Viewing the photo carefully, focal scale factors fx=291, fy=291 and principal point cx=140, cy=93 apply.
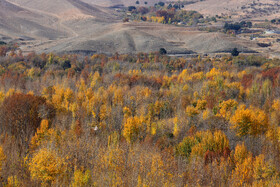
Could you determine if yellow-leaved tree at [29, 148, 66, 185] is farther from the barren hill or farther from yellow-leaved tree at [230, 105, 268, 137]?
the barren hill

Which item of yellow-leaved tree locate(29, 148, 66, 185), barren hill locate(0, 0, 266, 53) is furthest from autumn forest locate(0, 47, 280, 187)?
barren hill locate(0, 0, 266, 53)

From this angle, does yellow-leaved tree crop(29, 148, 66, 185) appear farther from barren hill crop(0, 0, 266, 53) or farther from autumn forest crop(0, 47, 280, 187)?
barren hill crop(0, 0, 266, 53)

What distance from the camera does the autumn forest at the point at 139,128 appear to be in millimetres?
17531

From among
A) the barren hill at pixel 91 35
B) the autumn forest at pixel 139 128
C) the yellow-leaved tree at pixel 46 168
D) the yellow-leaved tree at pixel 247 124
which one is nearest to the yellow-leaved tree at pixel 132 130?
the autumn forest at pixel 139 128

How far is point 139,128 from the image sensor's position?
28.4 m

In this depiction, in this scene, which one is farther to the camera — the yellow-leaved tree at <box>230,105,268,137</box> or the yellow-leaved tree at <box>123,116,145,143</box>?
the yellow-leaved tree at <box>230,105,268,137</box>

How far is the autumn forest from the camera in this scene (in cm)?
1753

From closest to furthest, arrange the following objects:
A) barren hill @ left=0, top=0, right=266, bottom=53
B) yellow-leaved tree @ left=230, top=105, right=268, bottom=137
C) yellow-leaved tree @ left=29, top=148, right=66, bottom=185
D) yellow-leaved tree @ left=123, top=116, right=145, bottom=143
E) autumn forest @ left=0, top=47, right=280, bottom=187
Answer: yellow-leaved tree @ left=29, top=148, right=66, bottom=185 → autumn forest @ left=0, top=47, right=280, bottom=187 → yellow-leaved tree @ left=123, top=116, right=145, bottom=143 → yellow-leaved tree @ left=230, top=105, right=268, bottom=137 → barren hill @ left=0, top=0, right=266, bottom=53

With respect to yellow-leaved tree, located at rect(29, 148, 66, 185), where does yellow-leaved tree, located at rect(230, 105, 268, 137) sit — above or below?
below

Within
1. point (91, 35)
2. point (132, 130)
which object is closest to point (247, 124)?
point (132, 130)

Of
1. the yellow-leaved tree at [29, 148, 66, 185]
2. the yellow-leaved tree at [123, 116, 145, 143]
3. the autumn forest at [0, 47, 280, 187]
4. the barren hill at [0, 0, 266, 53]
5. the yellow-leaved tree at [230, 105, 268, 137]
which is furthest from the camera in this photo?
the barren hill at [0, 0, 266, 53]

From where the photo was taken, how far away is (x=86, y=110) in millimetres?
34281

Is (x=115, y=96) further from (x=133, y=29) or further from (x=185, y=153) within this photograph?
(x=133, y=29)

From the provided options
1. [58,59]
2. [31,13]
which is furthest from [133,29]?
[31,13]
